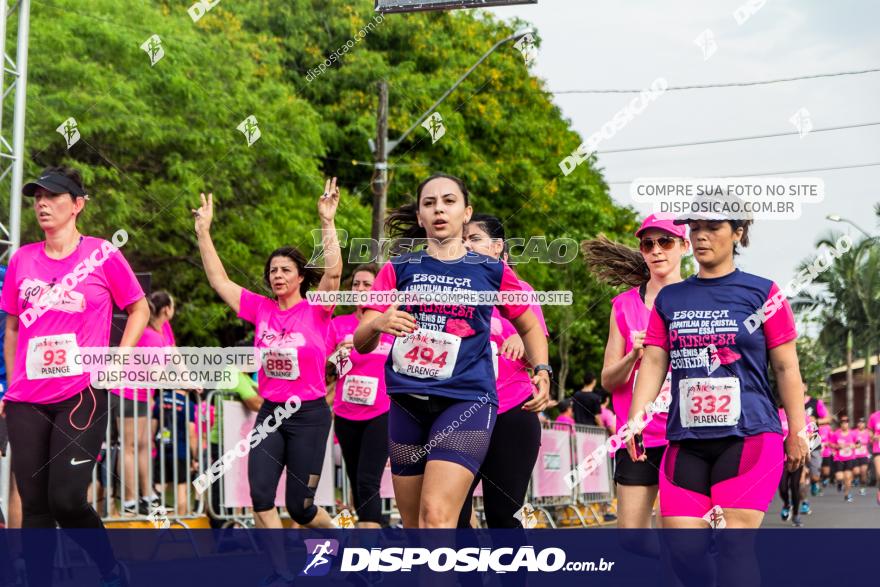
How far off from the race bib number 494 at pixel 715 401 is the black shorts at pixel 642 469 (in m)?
1.32

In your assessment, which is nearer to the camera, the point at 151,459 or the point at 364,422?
the point at 364,422

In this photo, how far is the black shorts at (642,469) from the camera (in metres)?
6.70

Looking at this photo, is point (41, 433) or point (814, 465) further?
point (814, 465)

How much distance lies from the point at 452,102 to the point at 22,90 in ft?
63.0

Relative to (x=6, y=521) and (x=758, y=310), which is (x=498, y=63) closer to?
(x=6, y=521)

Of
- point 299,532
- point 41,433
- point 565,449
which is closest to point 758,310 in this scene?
point 41,433

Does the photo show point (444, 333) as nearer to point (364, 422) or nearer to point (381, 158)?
point (364, 422)

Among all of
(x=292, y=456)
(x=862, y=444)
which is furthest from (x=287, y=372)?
(x=862, y=444)

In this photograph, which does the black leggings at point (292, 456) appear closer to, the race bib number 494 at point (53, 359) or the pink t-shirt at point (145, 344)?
the race bib number 494 at point (53, 359)

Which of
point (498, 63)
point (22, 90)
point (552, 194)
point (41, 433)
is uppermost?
point (498, 63)

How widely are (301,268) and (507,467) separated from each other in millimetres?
2264

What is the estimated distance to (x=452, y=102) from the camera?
99.6ft

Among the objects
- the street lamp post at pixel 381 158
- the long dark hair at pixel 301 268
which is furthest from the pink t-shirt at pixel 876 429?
the long dark hair at pixel 301 268

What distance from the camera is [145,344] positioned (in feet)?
36.7
